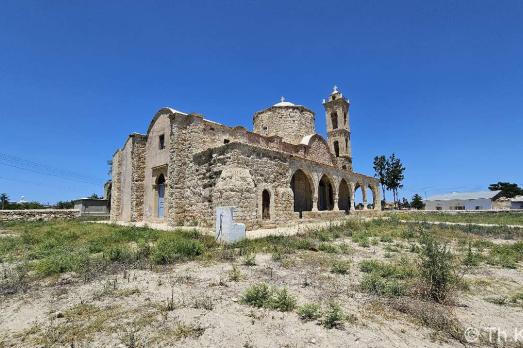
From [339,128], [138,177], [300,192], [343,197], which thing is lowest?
[343,197]

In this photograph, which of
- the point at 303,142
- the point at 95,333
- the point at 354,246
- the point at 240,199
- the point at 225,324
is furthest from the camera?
the point at 303,142

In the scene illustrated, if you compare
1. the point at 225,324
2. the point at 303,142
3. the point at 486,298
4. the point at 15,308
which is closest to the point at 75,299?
the point at 15,308

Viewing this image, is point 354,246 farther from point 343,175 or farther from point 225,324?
point 343,175

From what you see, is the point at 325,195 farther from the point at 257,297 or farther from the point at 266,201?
the point at 257,297

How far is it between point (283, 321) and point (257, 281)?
184 centimetres

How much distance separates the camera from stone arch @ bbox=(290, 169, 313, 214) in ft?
73.8

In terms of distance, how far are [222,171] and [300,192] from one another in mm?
10208

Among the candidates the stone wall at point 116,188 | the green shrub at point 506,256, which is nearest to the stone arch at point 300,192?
the stone wall at point 116,188

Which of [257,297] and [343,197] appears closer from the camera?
[257,297]

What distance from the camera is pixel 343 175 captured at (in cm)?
2469

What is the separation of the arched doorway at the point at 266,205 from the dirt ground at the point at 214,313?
8.94 m

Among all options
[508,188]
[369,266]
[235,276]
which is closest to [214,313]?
[235,276]

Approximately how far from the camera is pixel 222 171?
557 inches

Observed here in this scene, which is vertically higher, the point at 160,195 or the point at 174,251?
the point at 160,195
